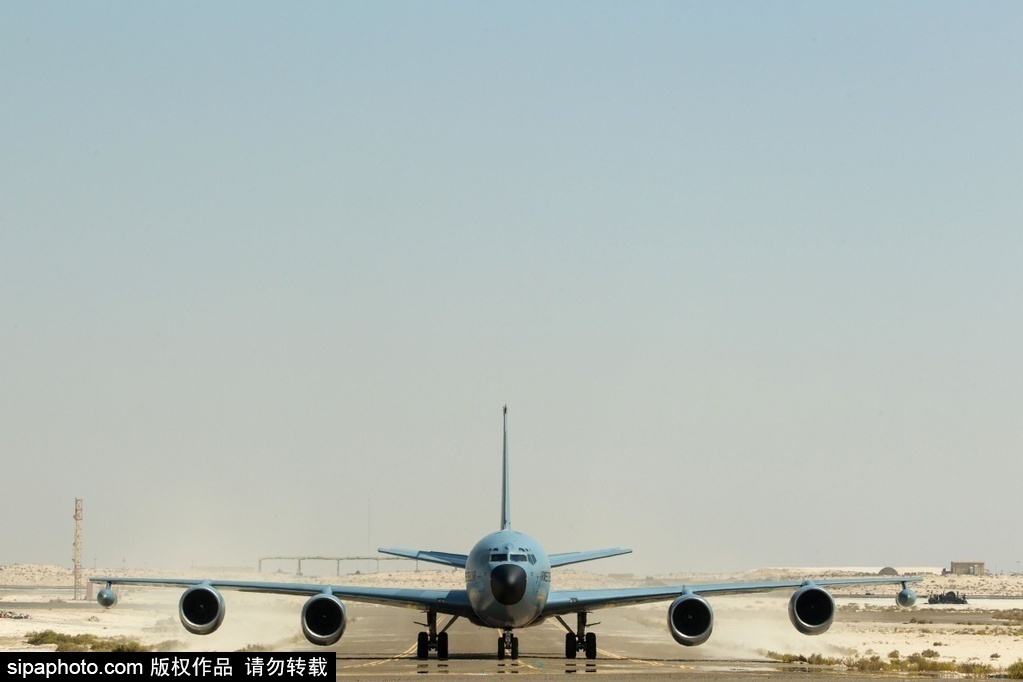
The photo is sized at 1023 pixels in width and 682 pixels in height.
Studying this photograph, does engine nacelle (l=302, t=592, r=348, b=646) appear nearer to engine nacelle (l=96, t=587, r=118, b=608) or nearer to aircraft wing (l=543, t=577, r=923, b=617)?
engine nacelle (l=96, t=587, r=118, b=608)

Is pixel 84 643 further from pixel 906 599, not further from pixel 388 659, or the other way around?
pixel 906 599

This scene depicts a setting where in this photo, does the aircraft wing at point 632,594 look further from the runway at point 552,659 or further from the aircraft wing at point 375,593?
the aircraft wing at point 375,593

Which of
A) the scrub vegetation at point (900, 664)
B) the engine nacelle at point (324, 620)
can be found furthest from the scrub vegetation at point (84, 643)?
the scrub vegetation at point (900, 664)

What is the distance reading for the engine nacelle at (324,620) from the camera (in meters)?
43.2

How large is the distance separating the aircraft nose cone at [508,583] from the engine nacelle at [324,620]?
4857 mm

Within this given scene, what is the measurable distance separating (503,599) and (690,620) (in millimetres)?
6075

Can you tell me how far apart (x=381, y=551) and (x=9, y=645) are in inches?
634

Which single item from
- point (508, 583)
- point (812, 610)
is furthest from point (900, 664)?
point (508, 583)

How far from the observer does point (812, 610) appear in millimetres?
44812

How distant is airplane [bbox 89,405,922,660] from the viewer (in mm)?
43500

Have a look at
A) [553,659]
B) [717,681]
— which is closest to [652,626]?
[553,659]

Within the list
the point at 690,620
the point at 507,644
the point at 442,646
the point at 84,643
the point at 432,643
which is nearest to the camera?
the point at 690,620

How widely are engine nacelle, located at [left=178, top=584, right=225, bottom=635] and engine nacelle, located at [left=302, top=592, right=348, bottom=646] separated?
10.0 feet

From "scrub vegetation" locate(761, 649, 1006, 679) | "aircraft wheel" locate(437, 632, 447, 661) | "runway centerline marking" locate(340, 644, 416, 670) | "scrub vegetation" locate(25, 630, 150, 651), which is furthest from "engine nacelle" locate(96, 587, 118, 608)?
"scrub vegetation" locate(761, 649, 1006, 679)
